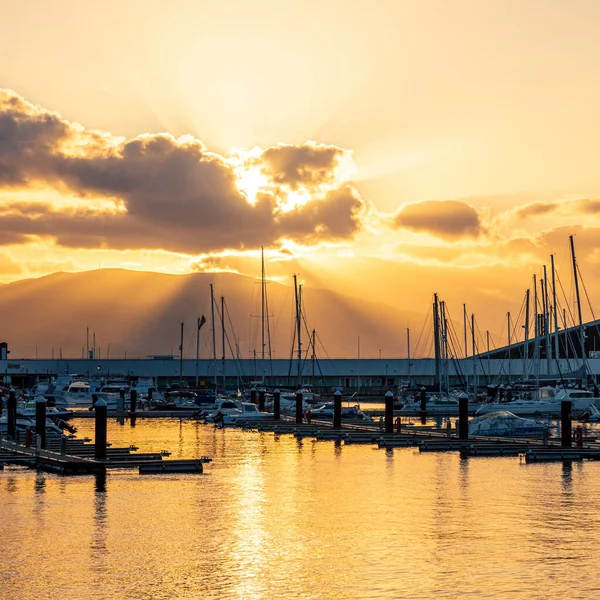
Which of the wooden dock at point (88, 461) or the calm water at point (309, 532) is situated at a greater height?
the wooden dock at point (88, 461)

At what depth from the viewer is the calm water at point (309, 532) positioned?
28000 mm

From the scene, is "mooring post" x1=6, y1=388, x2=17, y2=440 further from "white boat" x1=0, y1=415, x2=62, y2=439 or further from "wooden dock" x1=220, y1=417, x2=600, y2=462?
"wooden dock" x1=220, y1=417, x2=600, y2=462

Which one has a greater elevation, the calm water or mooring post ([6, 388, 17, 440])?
mooring post ([6, 388, 17, 440])

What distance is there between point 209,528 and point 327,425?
4842cm

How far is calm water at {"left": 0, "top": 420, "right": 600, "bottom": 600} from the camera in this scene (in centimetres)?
2800

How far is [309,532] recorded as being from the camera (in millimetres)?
35719

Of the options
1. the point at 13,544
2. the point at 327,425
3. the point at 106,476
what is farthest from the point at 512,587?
the point at 327,425

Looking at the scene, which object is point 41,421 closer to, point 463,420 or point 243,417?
point 463,420

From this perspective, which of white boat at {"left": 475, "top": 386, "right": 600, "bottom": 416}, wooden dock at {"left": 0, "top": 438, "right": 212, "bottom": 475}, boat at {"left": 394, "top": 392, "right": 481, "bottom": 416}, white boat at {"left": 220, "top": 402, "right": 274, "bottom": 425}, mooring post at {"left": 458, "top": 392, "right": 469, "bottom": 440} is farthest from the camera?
boat at {"left": 394, "top": 392, "right": 481, "bottom": 416}

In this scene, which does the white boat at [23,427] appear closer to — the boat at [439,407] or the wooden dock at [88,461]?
the wooden dock at [88,461]

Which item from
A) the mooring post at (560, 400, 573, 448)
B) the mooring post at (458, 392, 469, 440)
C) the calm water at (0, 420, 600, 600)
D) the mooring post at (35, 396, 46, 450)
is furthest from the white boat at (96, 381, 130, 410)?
the calm water at (0, 420, 600, 600)

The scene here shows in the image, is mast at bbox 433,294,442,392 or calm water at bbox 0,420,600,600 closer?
calm water at bbox 0,420,600,600

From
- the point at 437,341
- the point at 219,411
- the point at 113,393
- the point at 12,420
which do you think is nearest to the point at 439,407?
the point at 437,341

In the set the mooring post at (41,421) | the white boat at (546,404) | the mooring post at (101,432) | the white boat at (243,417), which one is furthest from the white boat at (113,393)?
the mooring post at (101,432)
